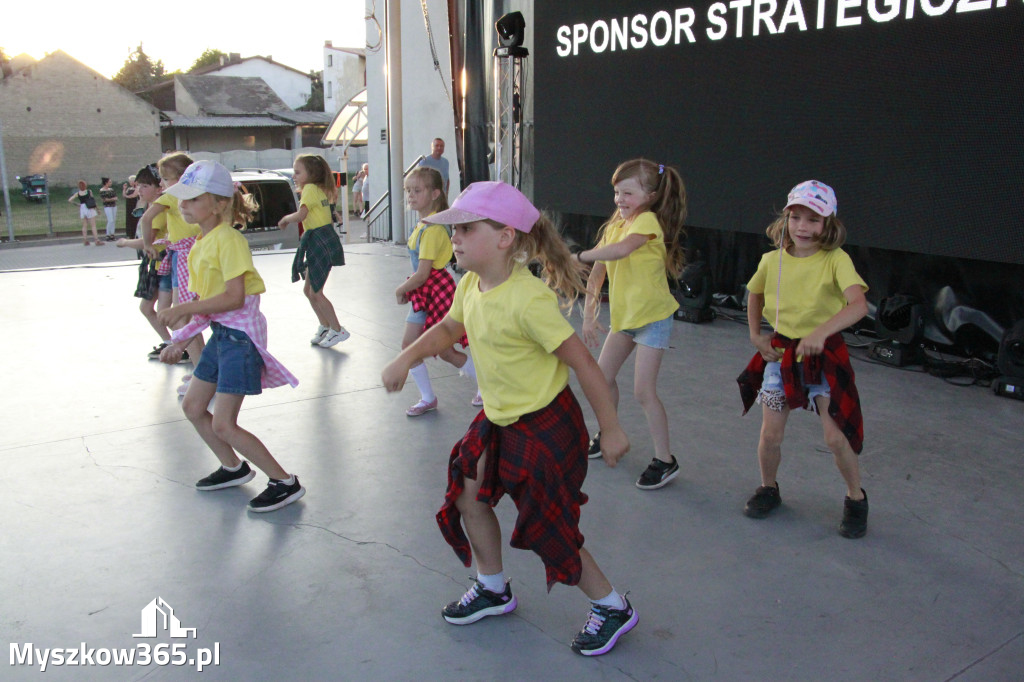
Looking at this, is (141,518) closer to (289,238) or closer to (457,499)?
(457,499)

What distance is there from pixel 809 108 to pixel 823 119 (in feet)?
0.55

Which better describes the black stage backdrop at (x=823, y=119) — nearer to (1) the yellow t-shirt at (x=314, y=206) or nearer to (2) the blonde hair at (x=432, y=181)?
(1) the yellow t-shirt at (x=314, y=206)

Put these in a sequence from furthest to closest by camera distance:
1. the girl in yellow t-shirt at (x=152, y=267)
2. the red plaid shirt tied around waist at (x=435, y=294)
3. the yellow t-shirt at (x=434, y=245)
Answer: the girl in yellow t-shirt at (x=152, y=267)
the red plaid shirt tied around waist at (x=435, y=294)
the yellow t-shirt at (x=434, y=245)

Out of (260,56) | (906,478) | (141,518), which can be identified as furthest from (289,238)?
(260,56)

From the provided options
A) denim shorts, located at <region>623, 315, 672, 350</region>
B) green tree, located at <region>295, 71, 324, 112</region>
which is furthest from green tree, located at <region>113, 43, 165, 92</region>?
denim shorts, located at <region>623, 315, 672, 350</region>

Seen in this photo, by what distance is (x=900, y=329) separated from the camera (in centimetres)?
654

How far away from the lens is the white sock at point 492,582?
2.96m

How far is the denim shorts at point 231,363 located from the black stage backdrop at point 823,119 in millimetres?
4631

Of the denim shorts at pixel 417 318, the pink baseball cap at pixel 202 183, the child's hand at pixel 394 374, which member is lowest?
the denim shorts at pixel 417 318

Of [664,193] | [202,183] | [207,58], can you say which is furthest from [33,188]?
[207,58]

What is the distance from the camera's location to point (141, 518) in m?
3.84

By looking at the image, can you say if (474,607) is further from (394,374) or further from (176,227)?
(176,227)

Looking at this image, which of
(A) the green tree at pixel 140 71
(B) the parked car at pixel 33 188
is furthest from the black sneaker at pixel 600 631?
(A) the green tree at pixel 140 71

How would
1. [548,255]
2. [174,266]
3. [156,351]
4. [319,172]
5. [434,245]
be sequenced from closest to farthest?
[548,255] < [434,245] < [174,266] < [156,351] < [319,172]
